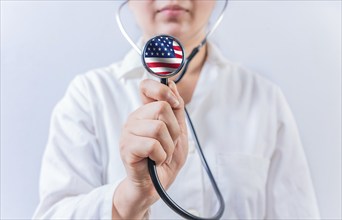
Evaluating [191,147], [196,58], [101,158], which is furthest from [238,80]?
[101,158]

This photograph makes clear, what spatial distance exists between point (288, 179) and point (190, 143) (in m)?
0.21

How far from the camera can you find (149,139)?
2.09 feet

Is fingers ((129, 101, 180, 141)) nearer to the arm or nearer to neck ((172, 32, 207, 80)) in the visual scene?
the arm

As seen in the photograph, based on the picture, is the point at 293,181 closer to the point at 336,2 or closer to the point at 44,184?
the point at 336,2

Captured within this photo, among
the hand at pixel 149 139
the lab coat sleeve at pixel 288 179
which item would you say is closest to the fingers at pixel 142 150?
the hand at pixel 149 139

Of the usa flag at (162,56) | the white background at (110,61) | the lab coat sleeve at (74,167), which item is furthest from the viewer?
the white background at (110,61)

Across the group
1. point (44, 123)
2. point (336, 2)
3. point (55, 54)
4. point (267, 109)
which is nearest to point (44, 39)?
point (55, 54)

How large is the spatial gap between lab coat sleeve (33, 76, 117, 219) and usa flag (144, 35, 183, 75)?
0.75ft

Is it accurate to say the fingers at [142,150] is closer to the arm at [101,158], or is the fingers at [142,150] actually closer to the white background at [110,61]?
the arm at [101,158]

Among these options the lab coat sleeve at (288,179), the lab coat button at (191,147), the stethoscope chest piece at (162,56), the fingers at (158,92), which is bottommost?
the lab coat sleeve at (288,179)

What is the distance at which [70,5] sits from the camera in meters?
0.90

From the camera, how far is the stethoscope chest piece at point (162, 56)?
61 centimetres

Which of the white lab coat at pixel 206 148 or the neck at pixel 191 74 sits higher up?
the neck at pixel 191 74

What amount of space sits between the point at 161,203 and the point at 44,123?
259mm
